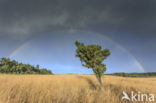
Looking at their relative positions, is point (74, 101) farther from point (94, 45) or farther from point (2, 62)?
point (2, 62)

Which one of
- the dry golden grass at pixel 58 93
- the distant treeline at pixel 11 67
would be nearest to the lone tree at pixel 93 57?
the dry golden grass at pixel 58 93

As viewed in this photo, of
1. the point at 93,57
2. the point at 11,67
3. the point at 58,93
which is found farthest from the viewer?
the point at 11,67

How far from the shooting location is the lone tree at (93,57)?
11.7 metres

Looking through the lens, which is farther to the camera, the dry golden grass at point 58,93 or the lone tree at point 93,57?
the lone tree at point 93,57

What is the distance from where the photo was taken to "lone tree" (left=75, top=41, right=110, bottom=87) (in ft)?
38.3

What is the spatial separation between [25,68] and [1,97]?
140 ft

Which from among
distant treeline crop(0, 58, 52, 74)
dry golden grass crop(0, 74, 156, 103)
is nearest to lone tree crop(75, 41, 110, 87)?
dry golden grass crop(0, 74, 156, 103)

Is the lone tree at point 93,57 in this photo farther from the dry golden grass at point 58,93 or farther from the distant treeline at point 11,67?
the distant treeline at point 11,67

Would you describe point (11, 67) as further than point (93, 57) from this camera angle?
Yes

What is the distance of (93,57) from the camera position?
11.8 metres

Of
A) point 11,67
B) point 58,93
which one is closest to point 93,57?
point 58,93

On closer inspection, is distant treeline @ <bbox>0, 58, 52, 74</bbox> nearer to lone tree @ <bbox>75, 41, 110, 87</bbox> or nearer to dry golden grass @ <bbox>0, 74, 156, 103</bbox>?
Result: lone tree @ <bbox>75, 41, 110, 87</bbox>

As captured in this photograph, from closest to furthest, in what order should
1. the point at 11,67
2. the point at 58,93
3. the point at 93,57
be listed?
the point at 58,93 → the point at 93,57 → the point at 11,67

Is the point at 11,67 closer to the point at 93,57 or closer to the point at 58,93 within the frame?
the point at 93,57
